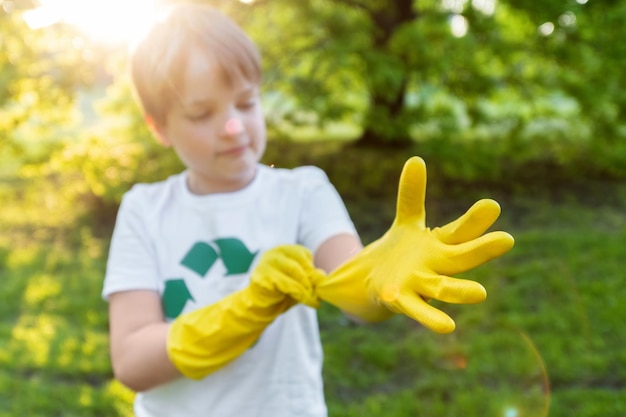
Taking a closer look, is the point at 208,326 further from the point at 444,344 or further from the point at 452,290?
the point at 444,344

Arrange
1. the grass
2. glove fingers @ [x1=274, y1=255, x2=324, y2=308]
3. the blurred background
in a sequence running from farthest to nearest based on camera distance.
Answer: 1. the blurred background
2. the grass
3. glove fingers @ [x1=274, y1=255, x2=324, y2=308]

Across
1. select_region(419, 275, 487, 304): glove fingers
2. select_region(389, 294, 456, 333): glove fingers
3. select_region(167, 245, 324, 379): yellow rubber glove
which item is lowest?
select_region(167, 245, 324, 379): yellow rubber glove

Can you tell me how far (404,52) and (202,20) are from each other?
379 centimetres

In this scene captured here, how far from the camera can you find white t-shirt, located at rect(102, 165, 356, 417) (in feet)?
4.82

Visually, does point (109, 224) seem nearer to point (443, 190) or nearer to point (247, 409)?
point (443, 190)

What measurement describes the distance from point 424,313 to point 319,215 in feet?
1.90

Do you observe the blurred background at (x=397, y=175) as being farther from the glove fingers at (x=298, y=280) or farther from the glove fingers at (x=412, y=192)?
the glove fingers at (x=412, y=192)

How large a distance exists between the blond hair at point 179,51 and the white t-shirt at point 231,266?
0.24 meters

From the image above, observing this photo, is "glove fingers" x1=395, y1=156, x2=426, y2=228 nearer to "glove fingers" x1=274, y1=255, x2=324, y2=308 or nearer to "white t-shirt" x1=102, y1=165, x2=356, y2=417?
"glove fingers" x1=274, y1=255, x2=324, y2=308

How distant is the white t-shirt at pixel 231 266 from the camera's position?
147 centimetres

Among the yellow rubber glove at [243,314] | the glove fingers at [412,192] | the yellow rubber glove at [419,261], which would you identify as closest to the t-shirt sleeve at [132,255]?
the yellow rubber glove at [243,314]

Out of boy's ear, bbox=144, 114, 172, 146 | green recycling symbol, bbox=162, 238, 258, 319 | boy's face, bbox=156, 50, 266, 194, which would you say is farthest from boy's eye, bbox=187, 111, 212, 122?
green recycling symbol, bbox=162, 238, 258, 319

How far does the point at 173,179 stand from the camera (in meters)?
1.65

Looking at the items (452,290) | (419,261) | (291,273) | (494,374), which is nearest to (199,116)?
(291,273)
